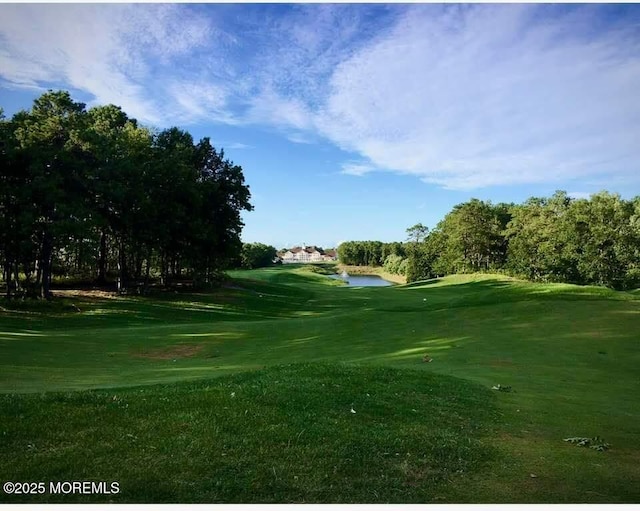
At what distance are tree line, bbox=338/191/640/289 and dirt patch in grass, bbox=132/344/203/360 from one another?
5688cm

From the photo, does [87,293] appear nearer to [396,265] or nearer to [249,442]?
[249,442]

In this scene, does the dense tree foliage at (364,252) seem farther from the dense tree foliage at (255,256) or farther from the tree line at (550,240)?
the tree line at (550,240)

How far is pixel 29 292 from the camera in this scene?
1300 inches

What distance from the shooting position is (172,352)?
18.8 m

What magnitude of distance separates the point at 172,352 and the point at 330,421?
12969mm

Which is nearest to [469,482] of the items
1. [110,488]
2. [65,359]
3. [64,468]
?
[110,488]

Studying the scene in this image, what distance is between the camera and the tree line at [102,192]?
29453 millimetres

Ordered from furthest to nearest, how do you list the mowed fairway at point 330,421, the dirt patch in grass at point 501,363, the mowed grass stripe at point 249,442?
1. the dirt patch in grass at point 501,363
2. the mowed fairway at point 330,421
3. the mowed grass stripe at point 249,442

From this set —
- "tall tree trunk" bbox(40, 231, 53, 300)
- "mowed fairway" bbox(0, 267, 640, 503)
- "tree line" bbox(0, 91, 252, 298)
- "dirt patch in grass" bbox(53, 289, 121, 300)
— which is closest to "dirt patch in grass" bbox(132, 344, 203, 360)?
"mowed fairway" bbox(0, 267, 640, 503)

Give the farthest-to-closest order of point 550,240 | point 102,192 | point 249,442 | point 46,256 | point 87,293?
point 550,240
point 87,293
point 102,192
point 46,256
point 249,442

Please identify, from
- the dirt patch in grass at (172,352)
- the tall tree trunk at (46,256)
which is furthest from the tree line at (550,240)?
the tall tree trunk at (46,256)

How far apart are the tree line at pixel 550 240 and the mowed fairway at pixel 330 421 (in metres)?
47.1

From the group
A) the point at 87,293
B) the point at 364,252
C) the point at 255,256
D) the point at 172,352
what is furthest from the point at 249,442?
the point at 364,252

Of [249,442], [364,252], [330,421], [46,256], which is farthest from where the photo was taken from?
[364,252]
